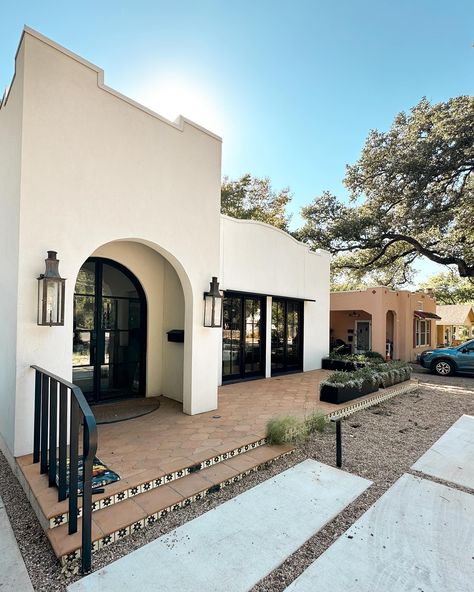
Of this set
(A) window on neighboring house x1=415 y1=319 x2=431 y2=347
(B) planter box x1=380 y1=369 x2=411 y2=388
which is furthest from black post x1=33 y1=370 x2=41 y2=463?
(A) window on neighboring house x1=415 y1=319 x2=431 y2=347

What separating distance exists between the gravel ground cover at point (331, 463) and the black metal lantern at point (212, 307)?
2.42 m

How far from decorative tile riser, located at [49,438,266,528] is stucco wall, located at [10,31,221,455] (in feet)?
4.86

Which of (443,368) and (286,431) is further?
(443,368)

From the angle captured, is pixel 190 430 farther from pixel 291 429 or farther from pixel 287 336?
pixel 287 336

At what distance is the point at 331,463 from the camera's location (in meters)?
4.14

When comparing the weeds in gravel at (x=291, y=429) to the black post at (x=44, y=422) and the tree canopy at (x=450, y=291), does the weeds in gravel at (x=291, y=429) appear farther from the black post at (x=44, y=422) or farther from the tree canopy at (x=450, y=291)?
the tree canopy at (x=450, y=291)

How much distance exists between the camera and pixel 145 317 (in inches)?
263

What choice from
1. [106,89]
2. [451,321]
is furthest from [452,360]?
[451,321]

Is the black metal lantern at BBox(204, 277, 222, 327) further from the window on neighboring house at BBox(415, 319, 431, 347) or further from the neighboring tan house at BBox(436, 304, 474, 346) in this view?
the neighboring tan house at BBox(436, 304, 474, 346)

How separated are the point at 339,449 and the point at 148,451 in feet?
7.97

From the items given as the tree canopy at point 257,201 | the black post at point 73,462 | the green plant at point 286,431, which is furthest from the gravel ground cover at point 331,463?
the tree canopy at point 257,201

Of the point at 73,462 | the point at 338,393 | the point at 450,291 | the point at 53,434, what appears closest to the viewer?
the point at 73,462

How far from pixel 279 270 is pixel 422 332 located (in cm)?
1322

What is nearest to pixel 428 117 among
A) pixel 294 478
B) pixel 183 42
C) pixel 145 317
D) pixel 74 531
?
pixel 183 42
